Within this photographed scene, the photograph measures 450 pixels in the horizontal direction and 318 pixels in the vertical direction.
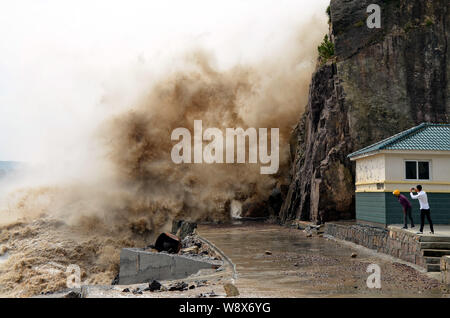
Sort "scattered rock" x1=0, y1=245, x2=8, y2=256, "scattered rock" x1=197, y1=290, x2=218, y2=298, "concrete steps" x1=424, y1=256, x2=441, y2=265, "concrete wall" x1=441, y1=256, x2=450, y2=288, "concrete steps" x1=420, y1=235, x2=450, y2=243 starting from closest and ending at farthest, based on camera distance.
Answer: "scattered rock" x1=197, y1=290, x2=218, y2=298
"concrete wall" x1=441, y1=256, x2=450, y2=288
"concrete steps" x1=424, y1=256, x2=441, y2=265
"concrete steps" x1=420, y1=235, x2=450, y2=243
"scattered rock" x1=0, y1=245, x2=8, y2=256

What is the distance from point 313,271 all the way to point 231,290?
10.1 feet

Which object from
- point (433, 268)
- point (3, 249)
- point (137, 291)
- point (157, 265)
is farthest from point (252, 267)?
point (3, 249)

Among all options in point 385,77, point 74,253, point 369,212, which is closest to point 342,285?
point 369,212

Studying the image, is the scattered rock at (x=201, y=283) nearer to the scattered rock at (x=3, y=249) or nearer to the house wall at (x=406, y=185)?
the house wall at (x=406, y=185)

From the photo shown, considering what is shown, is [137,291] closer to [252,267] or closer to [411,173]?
[252,267]

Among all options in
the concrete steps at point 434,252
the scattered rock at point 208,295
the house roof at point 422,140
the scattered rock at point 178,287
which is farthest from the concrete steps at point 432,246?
the scattered rock at point 178,287

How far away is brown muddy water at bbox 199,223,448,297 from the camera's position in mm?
9227

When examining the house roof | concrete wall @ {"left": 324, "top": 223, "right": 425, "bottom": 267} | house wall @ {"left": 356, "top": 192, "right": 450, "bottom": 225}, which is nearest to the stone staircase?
concrete wall @ {"left": 324, "top": 223, "right": 425, "bottom": 267}

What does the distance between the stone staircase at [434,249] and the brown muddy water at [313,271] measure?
444mm

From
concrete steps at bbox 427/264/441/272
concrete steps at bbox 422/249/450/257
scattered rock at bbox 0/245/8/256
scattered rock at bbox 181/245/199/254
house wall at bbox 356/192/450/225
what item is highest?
house wall at bbox 356/192/450/225

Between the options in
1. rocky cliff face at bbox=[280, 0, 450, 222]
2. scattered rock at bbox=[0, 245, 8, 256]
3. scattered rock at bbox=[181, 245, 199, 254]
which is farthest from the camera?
scattered rock at bbox=[0, 245, 8, 256]

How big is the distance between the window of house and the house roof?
1.71 ft

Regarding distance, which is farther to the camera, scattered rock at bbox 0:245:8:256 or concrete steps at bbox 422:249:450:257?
scattered rock at bbox 0:245:8:256

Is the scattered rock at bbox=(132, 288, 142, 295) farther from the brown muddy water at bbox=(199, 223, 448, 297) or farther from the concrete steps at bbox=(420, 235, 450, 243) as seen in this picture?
the concrete steps at bbox=(420, 235, 450, 243)
